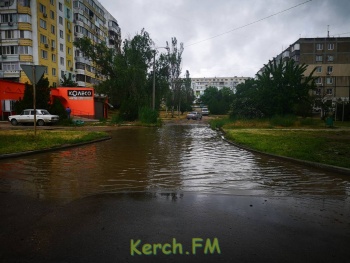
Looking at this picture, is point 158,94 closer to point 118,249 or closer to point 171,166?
point 171,166

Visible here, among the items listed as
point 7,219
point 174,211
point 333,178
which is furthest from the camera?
point 333,178

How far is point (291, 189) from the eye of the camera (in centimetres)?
614

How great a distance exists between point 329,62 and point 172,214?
252 feet

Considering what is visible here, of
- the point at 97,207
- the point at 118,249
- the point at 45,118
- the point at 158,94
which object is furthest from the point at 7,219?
the point at 158,94

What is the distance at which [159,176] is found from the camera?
23.8 ft

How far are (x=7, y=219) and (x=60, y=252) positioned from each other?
1.61 metres

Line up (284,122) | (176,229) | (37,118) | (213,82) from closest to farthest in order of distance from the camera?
(176,229)
(37,118)
(284,122)
(213,82)

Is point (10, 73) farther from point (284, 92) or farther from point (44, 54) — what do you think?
point (284, 92)

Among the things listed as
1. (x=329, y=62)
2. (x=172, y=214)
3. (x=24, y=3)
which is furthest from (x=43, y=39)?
(x=329, y=62)

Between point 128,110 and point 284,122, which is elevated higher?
point 128,110

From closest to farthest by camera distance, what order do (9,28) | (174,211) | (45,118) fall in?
(174,211)
(45,118)
(9,28)

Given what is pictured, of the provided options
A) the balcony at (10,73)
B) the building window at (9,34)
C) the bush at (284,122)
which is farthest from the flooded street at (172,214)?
the building window at (9,34)

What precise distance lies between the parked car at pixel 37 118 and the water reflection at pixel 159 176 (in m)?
18.8

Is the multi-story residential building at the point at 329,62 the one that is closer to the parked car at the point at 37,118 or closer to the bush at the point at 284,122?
the bush at the point at 284,122
